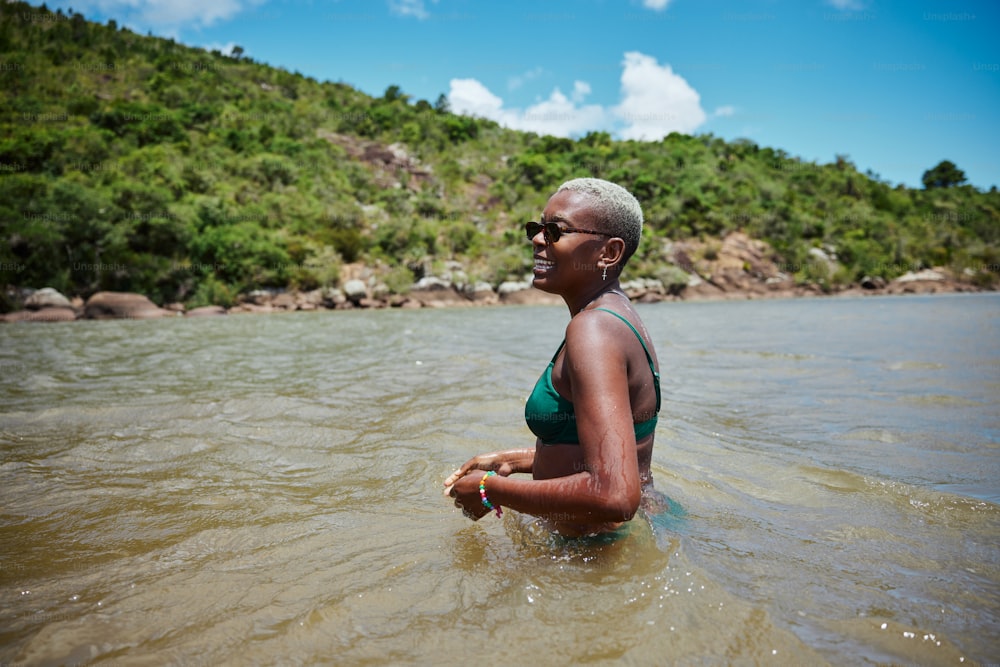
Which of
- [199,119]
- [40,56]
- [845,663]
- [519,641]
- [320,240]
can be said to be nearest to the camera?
[845,663]

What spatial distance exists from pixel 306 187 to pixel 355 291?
728 inches

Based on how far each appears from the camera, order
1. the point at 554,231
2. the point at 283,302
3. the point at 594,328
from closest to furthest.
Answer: the point at 594,328 < the point at 554,231 < the point at 283,302

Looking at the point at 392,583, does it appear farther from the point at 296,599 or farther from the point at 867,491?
the point at 867,491

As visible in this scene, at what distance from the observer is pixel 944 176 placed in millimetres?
84812

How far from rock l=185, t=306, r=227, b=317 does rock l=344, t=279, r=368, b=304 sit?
7.31m

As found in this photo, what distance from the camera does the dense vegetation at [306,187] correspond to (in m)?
29.5

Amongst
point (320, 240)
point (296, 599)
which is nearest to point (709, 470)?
point (296, 599)

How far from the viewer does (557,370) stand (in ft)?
6.15

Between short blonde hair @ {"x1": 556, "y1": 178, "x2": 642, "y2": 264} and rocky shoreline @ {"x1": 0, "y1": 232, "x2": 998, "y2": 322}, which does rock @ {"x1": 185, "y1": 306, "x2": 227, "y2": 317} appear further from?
short blonde hair @ {"x1": 556, "y1": 178, "x2": 642, "y2": 264}

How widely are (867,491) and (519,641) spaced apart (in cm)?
238

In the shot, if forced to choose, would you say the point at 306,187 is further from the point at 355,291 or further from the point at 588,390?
the point at 588,390

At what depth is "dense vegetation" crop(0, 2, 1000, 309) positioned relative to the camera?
29.5 m

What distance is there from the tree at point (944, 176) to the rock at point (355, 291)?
3869 inches

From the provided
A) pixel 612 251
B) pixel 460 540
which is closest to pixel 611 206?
pixel 612 251
